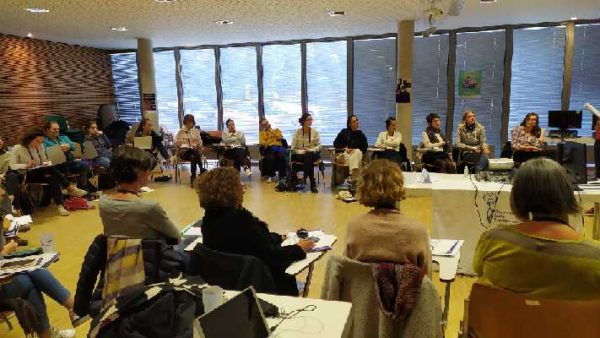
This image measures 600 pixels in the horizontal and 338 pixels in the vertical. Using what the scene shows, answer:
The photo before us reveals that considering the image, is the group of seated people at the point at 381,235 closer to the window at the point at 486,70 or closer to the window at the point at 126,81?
the window at the point at 486,70

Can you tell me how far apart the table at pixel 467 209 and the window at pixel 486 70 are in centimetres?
618

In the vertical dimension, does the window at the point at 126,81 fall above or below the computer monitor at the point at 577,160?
above

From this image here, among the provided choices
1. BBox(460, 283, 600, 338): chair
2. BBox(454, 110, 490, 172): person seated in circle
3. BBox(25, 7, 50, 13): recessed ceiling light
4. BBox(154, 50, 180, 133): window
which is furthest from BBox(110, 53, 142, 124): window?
BBox(460, 283, 600, 338): chair

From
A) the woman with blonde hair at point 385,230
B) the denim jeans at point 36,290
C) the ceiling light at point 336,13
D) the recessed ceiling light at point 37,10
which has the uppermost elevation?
the ceiling light at point 336,13

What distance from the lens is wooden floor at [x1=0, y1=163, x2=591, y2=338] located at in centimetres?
428

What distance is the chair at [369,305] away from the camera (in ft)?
6.91

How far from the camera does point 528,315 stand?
1706mm

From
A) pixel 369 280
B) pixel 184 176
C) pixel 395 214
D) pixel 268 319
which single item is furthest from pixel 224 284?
pixel 184 176

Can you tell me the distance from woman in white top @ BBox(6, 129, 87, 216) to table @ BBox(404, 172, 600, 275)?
16.9ft

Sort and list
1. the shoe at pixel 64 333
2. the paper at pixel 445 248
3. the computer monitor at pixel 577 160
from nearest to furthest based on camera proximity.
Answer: the paper at pixel 445 248 < the shoe at pixel 64 333 < the computer monitor at pixel 577 160

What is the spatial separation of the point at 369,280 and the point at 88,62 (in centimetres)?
1069

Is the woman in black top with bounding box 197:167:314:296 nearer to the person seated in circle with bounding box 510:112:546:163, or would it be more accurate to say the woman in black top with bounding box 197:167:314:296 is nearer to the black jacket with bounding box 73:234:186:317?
the black jacket with bounding box 73:234:186:317

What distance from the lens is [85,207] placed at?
710cm

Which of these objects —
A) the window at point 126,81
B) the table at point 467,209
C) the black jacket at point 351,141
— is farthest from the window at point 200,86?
the table at point 467,209
